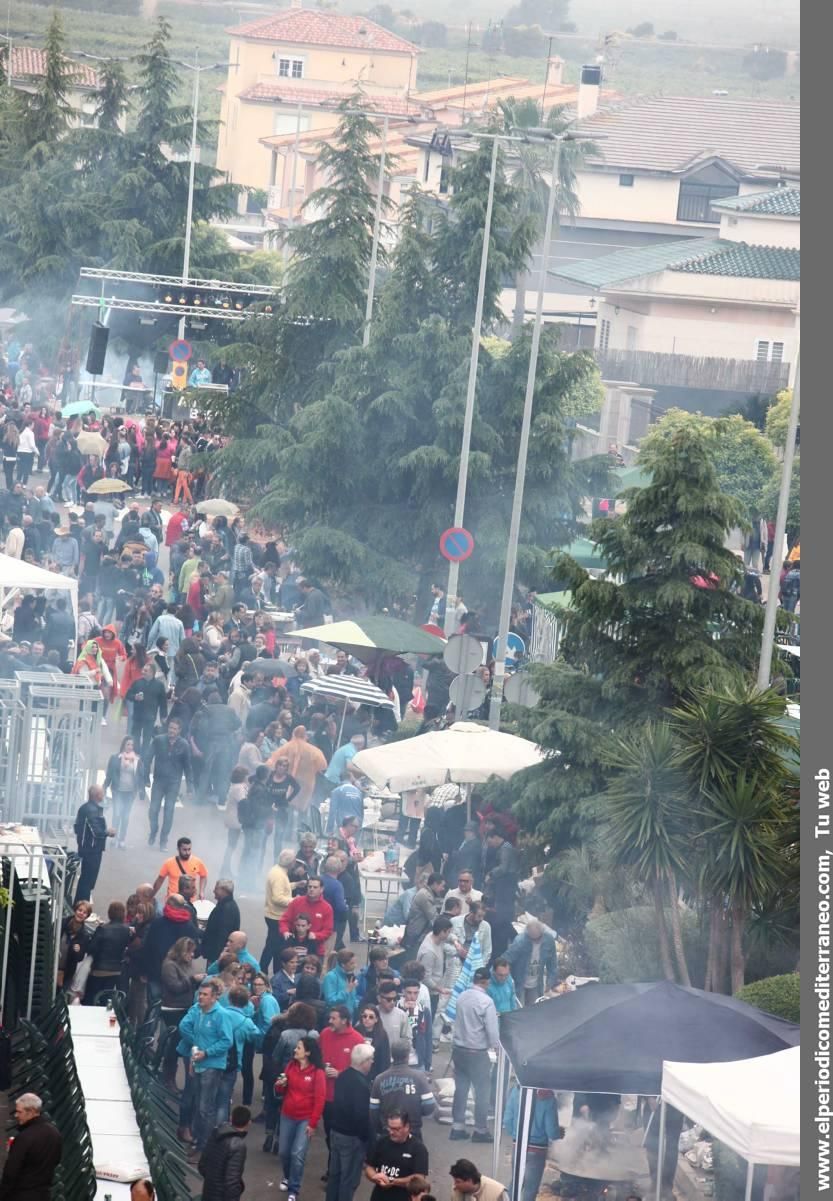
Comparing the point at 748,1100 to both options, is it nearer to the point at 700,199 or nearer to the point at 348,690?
the point at 348,690

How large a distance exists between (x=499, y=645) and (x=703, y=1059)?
14.6 metres

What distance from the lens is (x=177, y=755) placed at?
1988cm

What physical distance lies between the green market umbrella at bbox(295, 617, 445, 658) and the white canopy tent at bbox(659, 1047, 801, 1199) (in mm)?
13820

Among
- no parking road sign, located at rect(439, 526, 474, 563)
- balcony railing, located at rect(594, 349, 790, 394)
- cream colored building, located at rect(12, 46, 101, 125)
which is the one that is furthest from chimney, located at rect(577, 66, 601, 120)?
no parking road sign, located at rect(439, 526, 474, 563)

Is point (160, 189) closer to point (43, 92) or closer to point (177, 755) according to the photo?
point (43, 92)

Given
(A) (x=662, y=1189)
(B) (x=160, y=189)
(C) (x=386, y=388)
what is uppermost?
(B) (x=160, y=189)

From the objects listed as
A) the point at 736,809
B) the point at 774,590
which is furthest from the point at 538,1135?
the point at 774,590

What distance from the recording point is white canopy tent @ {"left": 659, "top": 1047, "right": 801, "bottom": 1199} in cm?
1077

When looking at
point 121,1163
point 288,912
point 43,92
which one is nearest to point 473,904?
point 288,912

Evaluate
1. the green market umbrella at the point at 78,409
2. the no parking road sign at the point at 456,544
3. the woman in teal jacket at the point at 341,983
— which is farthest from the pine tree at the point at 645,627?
the green market umbrella at the point at 78,409

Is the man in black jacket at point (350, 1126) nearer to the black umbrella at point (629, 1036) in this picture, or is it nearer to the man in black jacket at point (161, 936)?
the black umbrella at point (629, 1036)

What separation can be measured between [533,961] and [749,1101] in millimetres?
5160

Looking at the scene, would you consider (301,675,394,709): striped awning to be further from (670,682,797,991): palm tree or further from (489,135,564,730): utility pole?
(670,682,797,991): palm tree

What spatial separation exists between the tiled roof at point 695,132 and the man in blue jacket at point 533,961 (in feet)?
246
